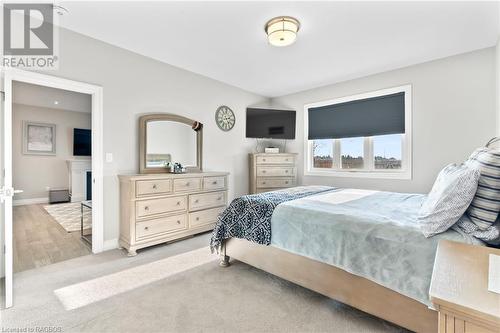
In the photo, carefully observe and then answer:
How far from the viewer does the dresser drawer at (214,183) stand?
362cm

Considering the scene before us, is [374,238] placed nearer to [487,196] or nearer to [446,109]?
[487,196]

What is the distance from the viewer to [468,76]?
308 centimetres

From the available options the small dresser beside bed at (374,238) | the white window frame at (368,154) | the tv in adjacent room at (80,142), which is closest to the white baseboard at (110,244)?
the small dresser beside bed at (374,238)

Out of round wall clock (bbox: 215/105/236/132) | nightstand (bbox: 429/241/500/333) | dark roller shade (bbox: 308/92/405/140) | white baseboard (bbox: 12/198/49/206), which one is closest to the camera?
nightstand (bbox: 429/241/500/333)

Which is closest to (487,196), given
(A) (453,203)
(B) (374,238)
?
(A) (453,203)

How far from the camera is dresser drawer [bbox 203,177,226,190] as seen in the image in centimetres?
362

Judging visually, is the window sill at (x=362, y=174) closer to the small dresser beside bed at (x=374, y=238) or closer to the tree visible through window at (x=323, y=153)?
the tree visible through window at (x=323, y=153)

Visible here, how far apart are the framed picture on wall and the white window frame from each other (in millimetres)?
6727

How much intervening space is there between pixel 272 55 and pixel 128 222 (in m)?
2.86

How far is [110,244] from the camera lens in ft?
9.93

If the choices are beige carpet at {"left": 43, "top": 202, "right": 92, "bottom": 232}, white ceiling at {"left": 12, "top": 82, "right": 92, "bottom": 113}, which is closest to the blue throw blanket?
beige carpet at {"left": 43, "top": 202, "right": 92, "bottom": 232}

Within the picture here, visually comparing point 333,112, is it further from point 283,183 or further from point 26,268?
point 26,268
